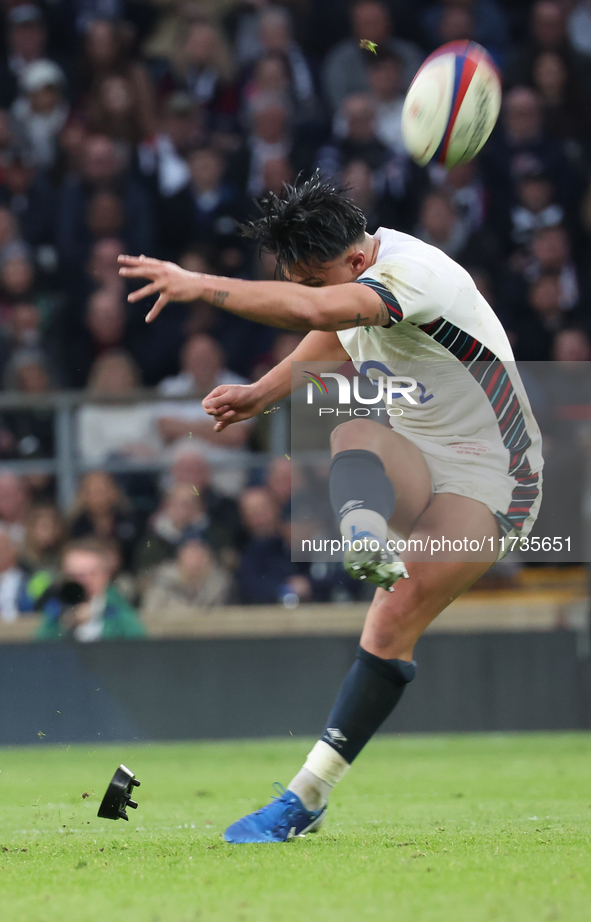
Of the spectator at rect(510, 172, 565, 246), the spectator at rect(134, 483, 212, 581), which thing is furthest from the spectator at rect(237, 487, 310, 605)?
the spectator at rect(510, 172, 565, 246)

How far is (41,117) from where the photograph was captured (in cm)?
1070

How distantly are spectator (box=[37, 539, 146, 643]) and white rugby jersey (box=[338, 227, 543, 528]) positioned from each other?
4062 millimetres

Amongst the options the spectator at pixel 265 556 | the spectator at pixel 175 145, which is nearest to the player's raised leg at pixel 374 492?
the spectator at pixel 265 556

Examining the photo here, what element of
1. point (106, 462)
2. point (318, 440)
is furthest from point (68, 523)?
point (318, 440)

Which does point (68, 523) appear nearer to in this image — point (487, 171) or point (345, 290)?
point (487, 171)

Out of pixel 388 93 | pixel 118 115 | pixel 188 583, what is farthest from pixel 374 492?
pixel 118 115

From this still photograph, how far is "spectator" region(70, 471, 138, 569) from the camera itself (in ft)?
26.5

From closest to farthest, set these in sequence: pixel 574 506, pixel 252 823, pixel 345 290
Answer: pixel 345 290, pixel 252 823, pixel 574 506

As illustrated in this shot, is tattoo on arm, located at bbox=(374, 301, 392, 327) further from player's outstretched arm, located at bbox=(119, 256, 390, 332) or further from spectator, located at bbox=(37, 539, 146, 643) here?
spectator, located at bbox=(37, 539, 146, 643)

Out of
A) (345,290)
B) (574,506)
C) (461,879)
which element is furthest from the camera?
(574,506)

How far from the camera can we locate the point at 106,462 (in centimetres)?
816

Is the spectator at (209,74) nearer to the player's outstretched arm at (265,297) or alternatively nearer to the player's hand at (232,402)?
the player's hand at (232,402)

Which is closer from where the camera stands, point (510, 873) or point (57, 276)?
point (510, 873)

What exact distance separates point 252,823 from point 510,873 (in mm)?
997
